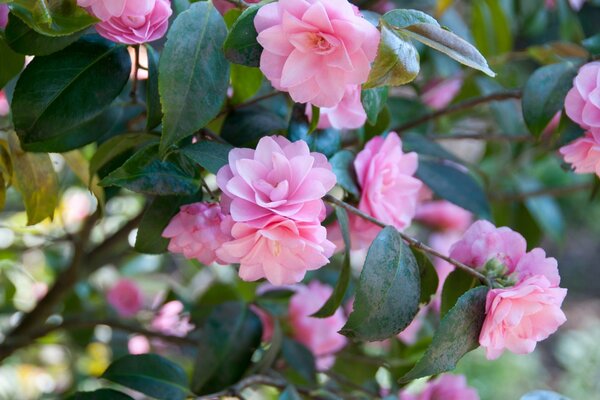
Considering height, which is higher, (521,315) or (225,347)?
(521,315)

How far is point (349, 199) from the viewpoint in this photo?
22.5 inches

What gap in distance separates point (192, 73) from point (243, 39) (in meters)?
0.03

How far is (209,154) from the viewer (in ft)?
1.54

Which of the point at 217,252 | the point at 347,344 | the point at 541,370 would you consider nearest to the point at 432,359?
the point at 217,252

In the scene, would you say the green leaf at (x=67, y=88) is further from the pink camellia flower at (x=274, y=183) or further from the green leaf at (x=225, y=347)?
the green leaf at (x=225, y=347)

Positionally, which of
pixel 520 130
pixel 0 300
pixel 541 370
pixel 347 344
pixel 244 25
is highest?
pixel 244 25

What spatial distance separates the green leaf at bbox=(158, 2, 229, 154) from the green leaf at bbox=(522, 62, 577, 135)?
0.24 m

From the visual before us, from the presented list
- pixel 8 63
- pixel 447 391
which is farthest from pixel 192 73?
pixel 447 391

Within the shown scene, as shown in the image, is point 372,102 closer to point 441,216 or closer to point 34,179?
point 34,179

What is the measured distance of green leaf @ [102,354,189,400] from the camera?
1.89ft

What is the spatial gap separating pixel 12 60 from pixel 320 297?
415 millimetres

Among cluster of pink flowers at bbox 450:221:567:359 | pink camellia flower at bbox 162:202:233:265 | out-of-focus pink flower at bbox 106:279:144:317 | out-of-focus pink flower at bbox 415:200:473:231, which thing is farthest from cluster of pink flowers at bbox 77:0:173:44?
out-of-focus pink flower at bbox 415:200:473:231

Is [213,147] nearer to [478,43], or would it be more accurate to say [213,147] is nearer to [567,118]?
[567,118]

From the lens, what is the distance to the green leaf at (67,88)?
0.49 m
